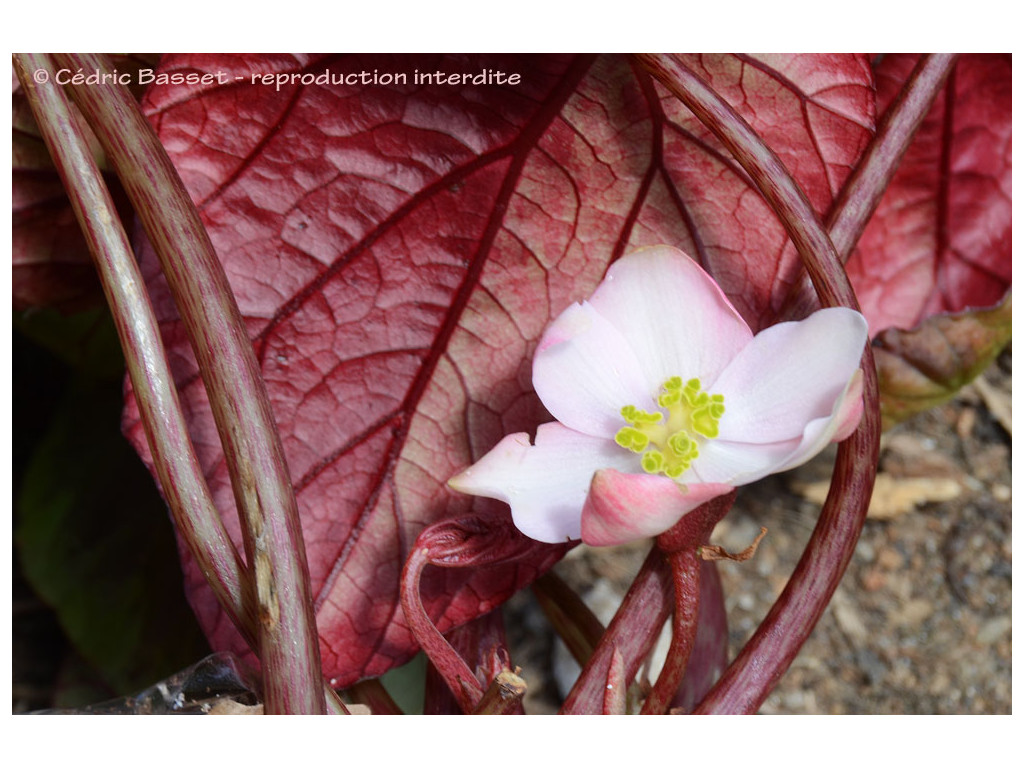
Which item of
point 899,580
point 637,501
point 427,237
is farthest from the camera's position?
point 899,580

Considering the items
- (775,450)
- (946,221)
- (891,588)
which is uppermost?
(946,221)

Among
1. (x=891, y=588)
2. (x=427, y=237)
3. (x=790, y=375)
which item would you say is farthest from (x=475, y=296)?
(x=891, y=588)

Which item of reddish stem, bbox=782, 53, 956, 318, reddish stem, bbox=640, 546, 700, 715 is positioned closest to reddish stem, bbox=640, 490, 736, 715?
reddish stem, bbox=640, 546, 700, 715

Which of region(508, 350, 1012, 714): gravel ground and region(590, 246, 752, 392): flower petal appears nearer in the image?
region(590, 246, 752, 392): flower petal

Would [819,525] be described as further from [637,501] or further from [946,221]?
[946,221]

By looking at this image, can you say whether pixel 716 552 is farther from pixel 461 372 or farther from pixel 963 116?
pixel 963 116

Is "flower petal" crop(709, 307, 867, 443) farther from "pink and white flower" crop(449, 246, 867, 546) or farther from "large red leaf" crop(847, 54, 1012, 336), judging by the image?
"large red leaf" crop(847, 54, 1012, 336)
